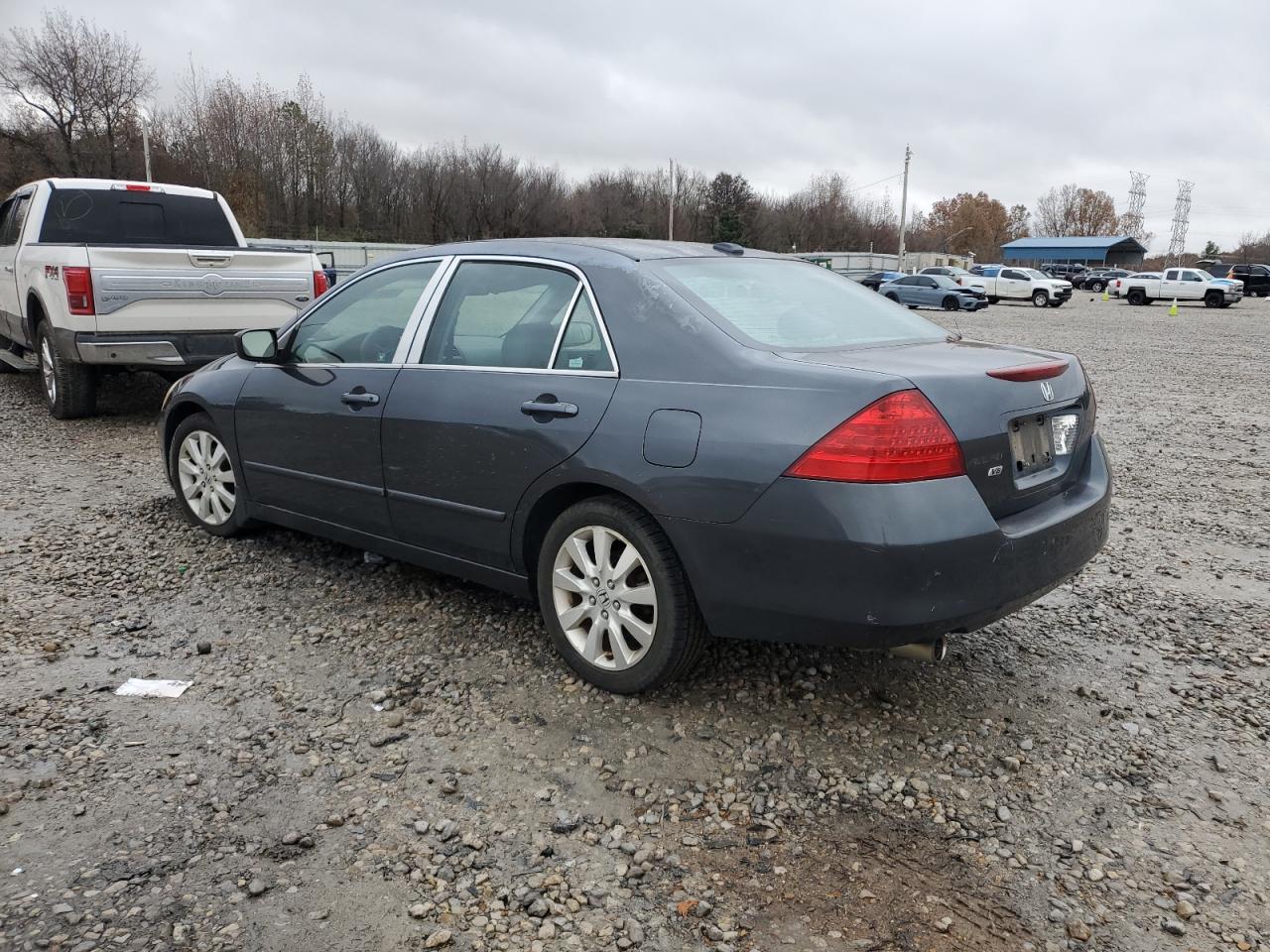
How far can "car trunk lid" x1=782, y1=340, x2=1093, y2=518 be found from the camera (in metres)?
2.98

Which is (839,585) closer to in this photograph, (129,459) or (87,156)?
(129,459)

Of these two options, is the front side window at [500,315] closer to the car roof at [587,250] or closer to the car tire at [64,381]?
the car roof at [587,250]

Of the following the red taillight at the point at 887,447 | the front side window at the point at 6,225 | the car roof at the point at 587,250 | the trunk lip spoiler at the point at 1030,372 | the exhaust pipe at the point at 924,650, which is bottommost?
the exhaust pipe at the point at 924,650

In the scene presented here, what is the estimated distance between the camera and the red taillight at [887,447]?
9.30 feet

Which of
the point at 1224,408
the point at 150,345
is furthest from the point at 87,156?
the point at 1224,408

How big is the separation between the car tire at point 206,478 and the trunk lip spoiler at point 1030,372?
146 inches

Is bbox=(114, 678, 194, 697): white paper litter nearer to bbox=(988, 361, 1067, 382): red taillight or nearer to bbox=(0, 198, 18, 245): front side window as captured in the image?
bbox=(988, 361, 1067, 382): red taillight

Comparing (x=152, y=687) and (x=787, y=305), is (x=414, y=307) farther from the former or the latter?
(x=152, y=687)

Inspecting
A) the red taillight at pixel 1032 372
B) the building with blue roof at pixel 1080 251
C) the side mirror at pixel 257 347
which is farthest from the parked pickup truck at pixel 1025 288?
the building with blue roof at pixel 1080 251

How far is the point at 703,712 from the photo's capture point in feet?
11.2

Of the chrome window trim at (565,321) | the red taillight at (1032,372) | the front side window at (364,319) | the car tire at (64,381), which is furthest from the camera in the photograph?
the car tire at (64,381)

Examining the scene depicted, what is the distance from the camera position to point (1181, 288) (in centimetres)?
4184

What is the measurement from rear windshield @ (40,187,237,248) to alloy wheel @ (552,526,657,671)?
7.52 m

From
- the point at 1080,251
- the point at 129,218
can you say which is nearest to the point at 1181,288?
the point at 129,218
